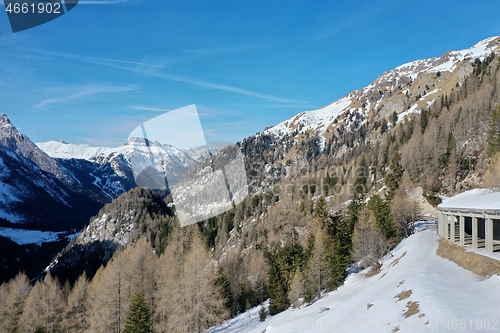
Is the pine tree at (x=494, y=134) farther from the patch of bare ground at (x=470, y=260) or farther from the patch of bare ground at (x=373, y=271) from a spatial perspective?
the patch of bare ground at (x=470, y=260)

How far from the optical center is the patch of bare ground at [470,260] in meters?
19.4

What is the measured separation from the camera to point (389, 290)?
21078mm

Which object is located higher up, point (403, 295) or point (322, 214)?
point (322, 214)

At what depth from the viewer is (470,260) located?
2266cm

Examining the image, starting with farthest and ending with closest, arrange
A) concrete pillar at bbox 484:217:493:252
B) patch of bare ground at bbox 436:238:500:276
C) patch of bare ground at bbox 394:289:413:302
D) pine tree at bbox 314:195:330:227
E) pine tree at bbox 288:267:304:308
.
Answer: pine tree at bbox 314:195:330:227 < pine tree at bbox 288:267:304:308 < concrete pillar at bbox 484:217:493:252 < patch of bare ground at bbox 436:238:500:276 < patch of bare ground at bbox 394:289:413:302

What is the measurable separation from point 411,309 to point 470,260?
1090cm

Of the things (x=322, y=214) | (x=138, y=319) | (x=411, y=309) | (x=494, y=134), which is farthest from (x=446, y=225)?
(x=494, y=134)

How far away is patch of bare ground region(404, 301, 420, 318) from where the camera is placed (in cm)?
1435

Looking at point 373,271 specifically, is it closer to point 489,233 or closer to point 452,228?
point 452,228

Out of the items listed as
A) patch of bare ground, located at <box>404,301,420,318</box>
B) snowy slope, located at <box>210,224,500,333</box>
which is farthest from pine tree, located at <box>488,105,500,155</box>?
patch of bare ground, located at <box>404,301,420,318</box>

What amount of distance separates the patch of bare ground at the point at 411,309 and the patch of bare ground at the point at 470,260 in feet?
20.5

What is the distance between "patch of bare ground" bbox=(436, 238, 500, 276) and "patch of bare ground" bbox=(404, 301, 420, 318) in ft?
20.5

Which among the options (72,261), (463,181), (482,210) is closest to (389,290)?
(482,210)

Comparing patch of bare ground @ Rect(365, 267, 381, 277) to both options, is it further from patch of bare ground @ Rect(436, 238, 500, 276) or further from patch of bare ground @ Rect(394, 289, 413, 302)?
patch of bare ground @ Rect(394, 289, 413, 302)
